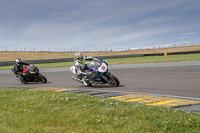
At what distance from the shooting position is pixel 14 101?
319 inches

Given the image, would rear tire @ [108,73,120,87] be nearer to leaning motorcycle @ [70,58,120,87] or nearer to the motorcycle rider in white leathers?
leaning motorcycle @ [70,58,120,87]

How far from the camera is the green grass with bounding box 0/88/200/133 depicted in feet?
15.0

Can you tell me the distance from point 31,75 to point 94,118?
10794 mm

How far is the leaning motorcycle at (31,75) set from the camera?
49.5 feet

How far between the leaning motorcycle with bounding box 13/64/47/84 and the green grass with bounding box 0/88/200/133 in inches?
316

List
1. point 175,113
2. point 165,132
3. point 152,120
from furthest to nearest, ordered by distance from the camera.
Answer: point 175,113 → point 152,120 → point 165,132

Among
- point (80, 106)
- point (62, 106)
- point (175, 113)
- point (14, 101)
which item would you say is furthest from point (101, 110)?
point (14, 101)

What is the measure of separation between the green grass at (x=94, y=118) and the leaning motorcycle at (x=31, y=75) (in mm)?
8035

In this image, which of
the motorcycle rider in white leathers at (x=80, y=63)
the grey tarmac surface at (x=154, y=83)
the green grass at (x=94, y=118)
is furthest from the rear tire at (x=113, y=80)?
the green grass at (x=94, y=118)

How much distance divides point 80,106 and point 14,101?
9.19 ft

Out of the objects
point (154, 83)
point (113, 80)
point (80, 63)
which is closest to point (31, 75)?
point (80, 63)

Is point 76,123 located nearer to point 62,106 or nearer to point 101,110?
point 101,110

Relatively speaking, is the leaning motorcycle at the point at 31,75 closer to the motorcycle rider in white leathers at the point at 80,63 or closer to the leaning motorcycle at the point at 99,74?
the motorcycle rider in white leathers at the point at 80,63

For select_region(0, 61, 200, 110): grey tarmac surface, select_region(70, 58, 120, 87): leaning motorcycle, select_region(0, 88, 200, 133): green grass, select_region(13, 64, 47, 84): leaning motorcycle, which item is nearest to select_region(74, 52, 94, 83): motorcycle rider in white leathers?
select_region(70, 58, 120, 87): leaning motorcycle
